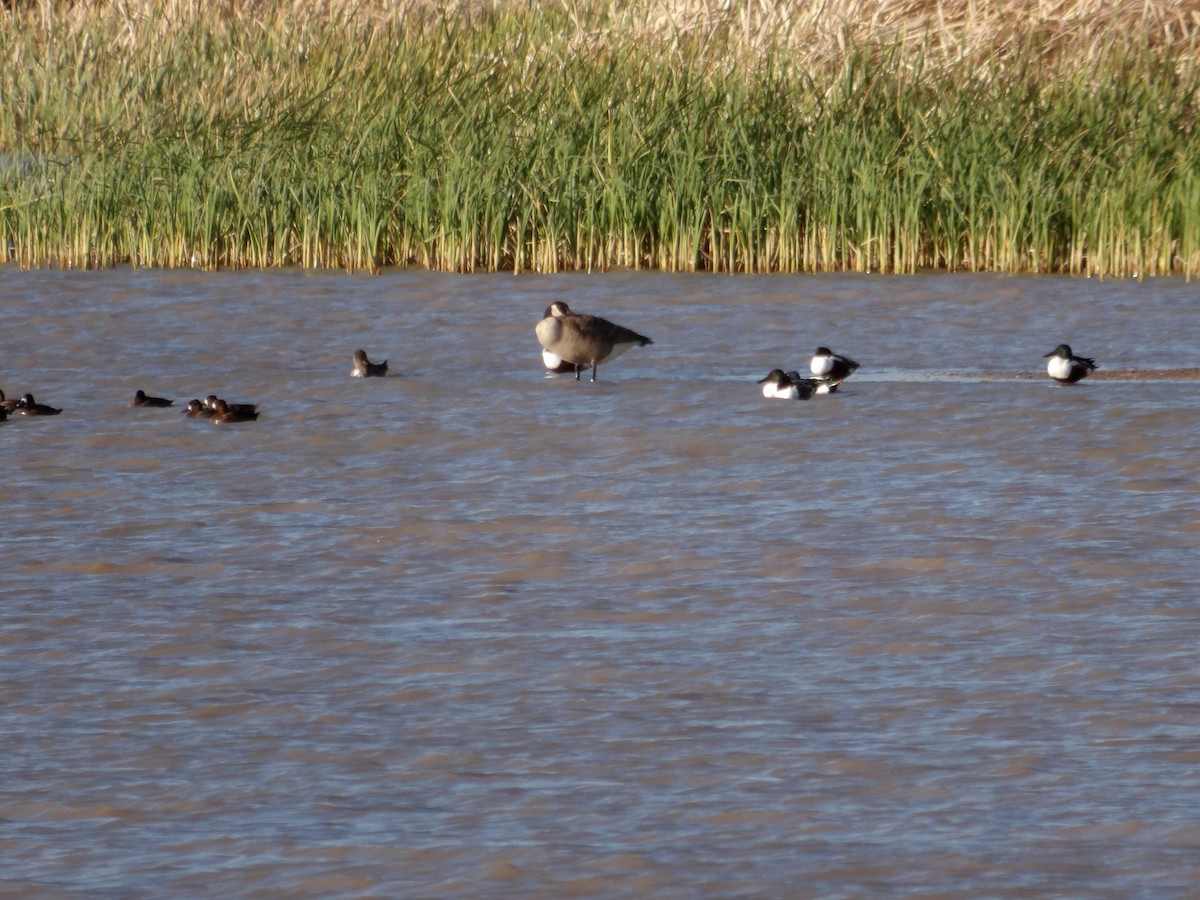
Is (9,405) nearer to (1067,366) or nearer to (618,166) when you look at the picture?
(1067,366)

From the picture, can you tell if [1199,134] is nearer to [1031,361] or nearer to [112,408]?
[1031,361]

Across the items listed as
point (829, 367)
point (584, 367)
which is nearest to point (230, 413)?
point (584, 367)

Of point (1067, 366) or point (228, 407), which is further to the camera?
point (1067, 366)

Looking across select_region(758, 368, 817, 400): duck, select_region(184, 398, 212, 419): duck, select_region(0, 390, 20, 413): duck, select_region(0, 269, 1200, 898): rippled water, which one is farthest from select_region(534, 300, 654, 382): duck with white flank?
select_region(0, 390, 20, 413): duck

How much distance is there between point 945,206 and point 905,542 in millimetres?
8575

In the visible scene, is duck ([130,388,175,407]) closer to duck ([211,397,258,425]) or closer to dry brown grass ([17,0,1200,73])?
duck ([211,397,258,425])

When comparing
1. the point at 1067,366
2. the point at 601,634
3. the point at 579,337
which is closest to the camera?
the point at 601,634

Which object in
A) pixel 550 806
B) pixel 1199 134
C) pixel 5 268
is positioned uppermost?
pixel 1199 134

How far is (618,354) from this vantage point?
13234 millimetres

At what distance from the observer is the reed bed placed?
16.4m

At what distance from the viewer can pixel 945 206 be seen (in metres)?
16.4

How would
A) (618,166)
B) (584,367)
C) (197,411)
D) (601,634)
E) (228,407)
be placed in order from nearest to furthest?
(601,634) < (228,407) < (197,411) < (584,367) < (618,166)

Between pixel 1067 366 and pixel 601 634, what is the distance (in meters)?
6.14

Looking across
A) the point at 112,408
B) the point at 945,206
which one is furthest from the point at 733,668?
the point at 945,206
